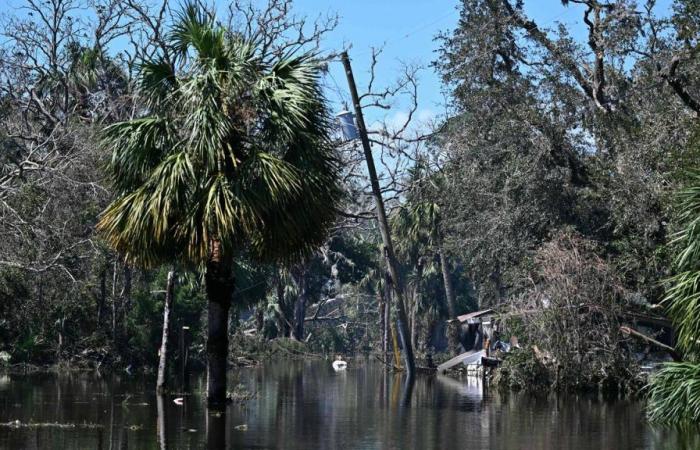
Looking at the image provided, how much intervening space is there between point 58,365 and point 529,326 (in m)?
Result: 18.7

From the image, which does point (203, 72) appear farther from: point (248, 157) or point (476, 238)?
point (476, 238)

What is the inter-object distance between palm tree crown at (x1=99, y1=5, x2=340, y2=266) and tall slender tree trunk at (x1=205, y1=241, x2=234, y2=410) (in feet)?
1.33

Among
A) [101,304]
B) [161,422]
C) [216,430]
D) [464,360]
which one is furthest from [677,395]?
[101,304]

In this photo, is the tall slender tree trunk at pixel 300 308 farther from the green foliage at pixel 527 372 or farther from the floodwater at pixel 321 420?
the green foliage at pixel 527 372

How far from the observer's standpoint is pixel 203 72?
18.7 metres

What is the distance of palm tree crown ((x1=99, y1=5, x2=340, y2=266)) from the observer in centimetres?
1783

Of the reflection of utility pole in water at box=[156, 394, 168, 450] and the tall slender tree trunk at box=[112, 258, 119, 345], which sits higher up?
the tall slender tree trunk at box=[112, 258, 119, 345]

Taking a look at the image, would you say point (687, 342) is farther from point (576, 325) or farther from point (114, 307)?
point (114, 307)

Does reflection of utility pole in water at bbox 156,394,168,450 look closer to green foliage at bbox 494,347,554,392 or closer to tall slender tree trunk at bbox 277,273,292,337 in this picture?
green foliage at bbox 494,347,554,392

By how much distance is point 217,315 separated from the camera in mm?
19203

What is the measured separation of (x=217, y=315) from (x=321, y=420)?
361 cm

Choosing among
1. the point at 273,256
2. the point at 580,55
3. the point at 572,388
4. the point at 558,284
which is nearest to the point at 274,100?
the point at 273,256

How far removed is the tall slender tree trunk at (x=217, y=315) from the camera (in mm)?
18822

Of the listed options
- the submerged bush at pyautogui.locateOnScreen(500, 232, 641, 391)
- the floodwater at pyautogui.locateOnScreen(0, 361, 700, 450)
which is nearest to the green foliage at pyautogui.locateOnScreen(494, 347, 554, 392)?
the submerged bush at pyautogui.locateOnScreen(500, 232, 641, 391)
